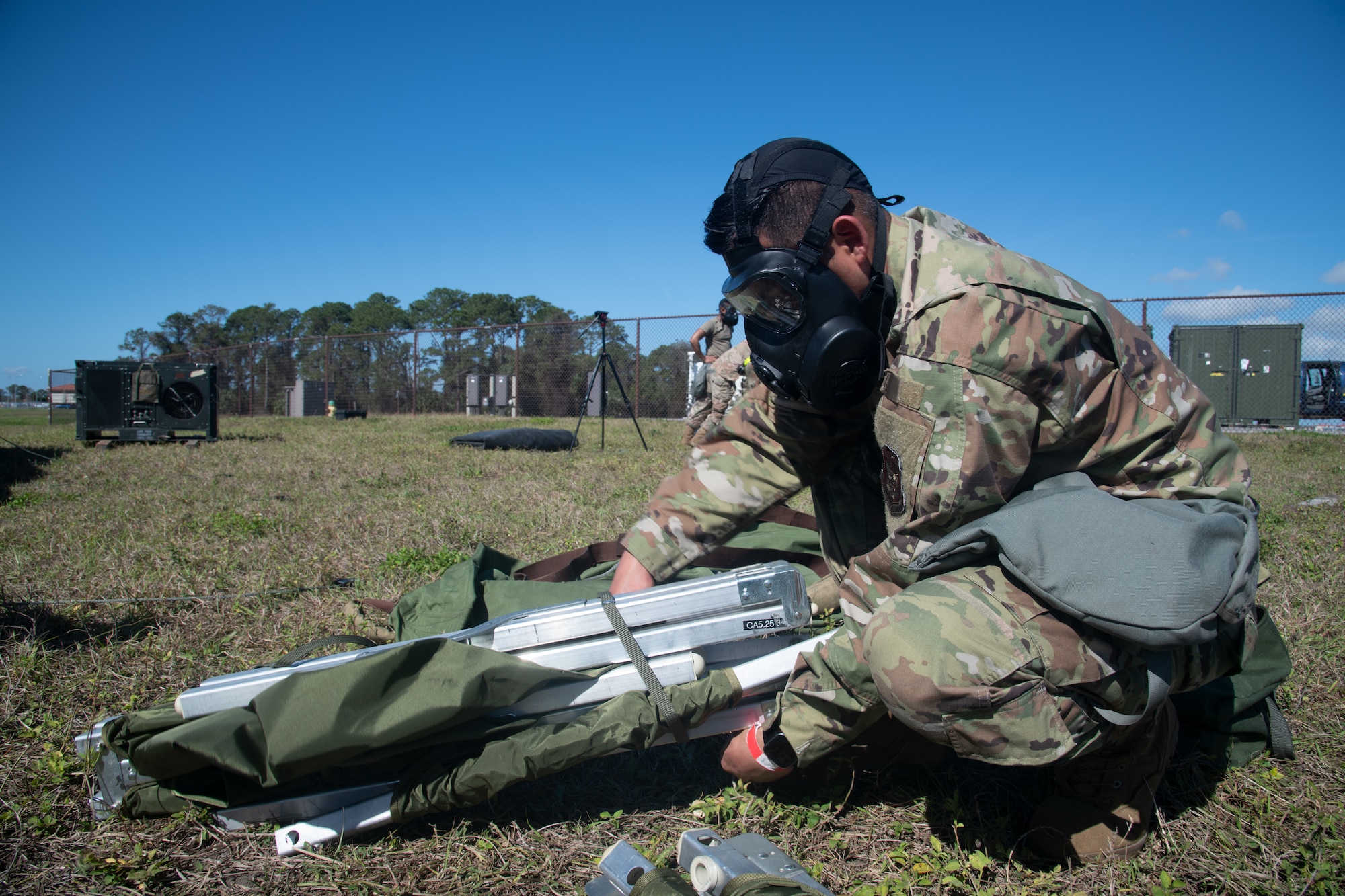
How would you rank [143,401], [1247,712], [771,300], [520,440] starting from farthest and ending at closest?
[143,401] < [520,440] < [1247,712] < [771,300]

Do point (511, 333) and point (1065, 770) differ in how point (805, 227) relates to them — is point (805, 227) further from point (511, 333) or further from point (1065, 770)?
point (511, 333)

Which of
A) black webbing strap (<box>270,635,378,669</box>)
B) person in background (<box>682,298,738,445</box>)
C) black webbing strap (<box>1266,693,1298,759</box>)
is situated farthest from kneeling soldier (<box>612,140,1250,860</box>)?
person in background (<box>682,298,738,445</box>)

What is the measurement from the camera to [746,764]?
1771 millimetres

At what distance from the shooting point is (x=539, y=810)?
5.76 feet

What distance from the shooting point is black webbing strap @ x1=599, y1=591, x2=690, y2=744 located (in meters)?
1.71

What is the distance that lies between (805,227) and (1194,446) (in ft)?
3.45

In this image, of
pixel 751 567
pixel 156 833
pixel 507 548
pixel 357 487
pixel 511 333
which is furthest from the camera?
pixel 511 333

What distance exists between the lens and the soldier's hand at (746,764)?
5.70 feet

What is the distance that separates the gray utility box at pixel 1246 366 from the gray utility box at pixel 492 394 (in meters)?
14.7

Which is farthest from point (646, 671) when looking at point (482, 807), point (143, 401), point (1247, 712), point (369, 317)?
point (369, 317)

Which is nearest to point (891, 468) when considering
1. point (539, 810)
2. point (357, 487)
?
point (539, 810)

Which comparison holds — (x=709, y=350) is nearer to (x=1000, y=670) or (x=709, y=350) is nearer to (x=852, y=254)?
(x=852, y=254)

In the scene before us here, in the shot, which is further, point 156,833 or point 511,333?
point 511,333

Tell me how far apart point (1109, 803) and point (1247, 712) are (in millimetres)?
610
